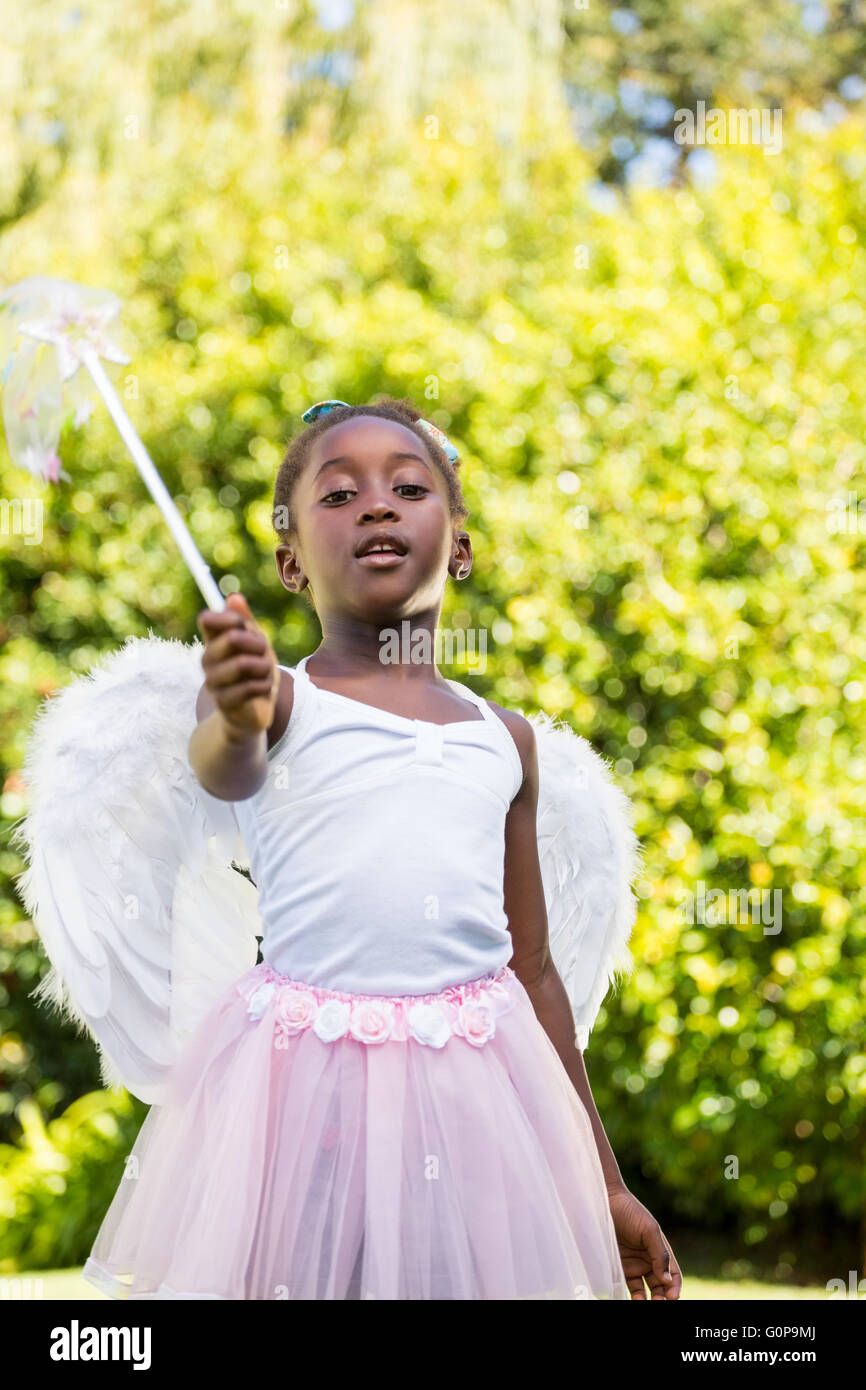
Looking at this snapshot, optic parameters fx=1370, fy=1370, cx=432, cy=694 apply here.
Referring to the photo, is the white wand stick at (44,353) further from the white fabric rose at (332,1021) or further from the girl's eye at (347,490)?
the white fabric rose at (332,1021)

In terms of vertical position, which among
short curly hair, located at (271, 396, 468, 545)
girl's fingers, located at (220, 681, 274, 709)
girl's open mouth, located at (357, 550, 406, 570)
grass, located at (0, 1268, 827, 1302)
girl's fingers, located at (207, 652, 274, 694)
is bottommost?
grass, located at (0, 1268, 827, 1302)

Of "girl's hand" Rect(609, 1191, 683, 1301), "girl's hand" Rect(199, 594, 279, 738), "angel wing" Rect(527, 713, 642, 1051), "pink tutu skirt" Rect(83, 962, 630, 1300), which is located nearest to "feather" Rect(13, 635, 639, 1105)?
"pink tutu skirt" Rect(83, 962, 630, 1300)

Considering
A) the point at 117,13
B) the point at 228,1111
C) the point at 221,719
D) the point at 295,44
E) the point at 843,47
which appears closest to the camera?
the point at 221,719

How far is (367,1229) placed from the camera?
169 centimetres

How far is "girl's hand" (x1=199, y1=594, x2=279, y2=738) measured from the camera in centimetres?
155

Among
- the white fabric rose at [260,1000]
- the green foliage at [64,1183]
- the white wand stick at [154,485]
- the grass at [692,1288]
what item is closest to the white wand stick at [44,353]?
the white wand stick at [154,485]

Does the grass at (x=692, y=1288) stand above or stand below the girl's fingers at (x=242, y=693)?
below

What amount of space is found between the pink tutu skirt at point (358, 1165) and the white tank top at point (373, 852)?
0.05m

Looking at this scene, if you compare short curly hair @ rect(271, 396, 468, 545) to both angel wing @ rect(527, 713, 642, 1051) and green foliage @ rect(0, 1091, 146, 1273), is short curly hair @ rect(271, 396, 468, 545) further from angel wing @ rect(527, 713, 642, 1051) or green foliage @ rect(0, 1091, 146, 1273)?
green foliage @ rect(0, 1091, 146, 1273)

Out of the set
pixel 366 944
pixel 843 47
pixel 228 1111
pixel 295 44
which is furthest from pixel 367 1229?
pixel 843 47

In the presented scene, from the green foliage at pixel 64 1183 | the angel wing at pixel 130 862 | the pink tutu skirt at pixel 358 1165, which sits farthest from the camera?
the green foliage at pixel 64 1183

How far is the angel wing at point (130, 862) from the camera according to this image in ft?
6.32
